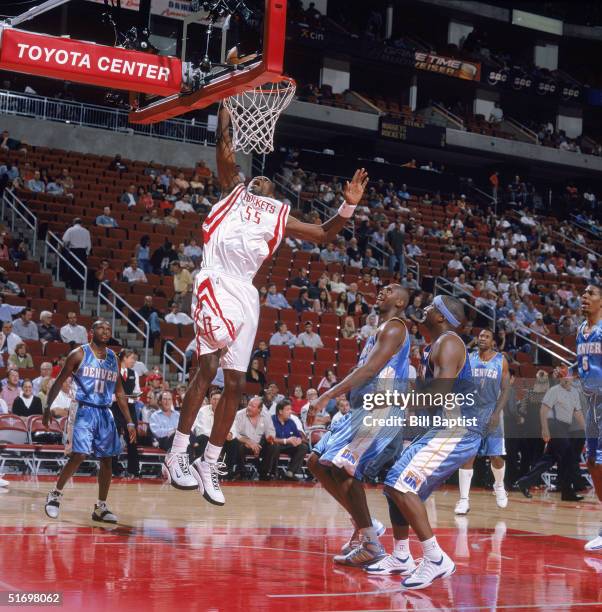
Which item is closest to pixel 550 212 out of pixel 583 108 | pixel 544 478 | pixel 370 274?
pixel 583 108

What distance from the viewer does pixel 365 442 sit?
268 inches

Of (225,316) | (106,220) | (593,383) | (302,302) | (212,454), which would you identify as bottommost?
(212,454)

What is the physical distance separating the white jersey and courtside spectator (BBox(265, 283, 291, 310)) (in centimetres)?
1155

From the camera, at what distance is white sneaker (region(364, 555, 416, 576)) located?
6590mm

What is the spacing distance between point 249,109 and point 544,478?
11573 millimetres

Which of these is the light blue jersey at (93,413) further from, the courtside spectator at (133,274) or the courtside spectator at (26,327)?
the courtside spectator at (133,274)

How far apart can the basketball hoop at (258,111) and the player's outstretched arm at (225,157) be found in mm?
136

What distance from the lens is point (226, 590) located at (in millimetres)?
5602

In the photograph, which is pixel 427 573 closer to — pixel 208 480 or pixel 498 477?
pixel 208 480

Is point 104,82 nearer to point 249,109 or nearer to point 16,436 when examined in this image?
point 249,109

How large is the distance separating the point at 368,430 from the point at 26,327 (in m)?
9.14

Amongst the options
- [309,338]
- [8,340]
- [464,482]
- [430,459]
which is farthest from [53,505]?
[309,338]

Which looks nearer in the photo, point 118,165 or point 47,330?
point 47,330

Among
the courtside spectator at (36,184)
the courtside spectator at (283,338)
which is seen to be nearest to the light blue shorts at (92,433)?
the courtside spectator at (283,338)
